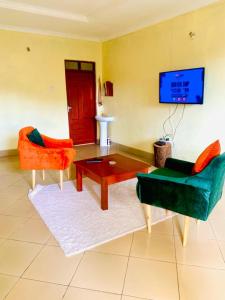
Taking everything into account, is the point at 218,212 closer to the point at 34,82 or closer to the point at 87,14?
the point at 87,14

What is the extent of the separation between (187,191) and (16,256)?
1.62 meters

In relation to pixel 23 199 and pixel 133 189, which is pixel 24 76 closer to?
pixel 23 199

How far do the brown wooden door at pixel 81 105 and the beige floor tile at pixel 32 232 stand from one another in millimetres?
3931

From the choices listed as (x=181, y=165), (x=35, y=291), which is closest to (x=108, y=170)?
(x=181, y=165)

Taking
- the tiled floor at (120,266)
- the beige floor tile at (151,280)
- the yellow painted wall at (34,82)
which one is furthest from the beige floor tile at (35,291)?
the yellow painted wall at (34,82)

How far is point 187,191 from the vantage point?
2.04 m

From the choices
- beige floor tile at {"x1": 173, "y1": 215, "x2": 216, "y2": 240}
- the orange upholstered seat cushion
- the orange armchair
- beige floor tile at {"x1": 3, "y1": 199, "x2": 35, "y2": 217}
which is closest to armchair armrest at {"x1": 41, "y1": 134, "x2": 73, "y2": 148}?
the orange armchair

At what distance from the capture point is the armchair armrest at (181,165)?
2770 mm

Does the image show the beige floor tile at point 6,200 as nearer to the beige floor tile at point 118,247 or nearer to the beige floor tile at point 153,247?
the beige floor tile at point 118,247

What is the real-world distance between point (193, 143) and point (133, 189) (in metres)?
1.46

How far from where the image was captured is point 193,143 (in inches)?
165

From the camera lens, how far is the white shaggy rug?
2.38m

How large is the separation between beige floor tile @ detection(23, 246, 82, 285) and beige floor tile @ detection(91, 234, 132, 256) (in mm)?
230

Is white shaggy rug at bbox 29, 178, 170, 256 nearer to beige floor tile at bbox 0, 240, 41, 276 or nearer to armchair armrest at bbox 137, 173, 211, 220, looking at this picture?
beige floor tile at bbox 0, 240, 41, 276
